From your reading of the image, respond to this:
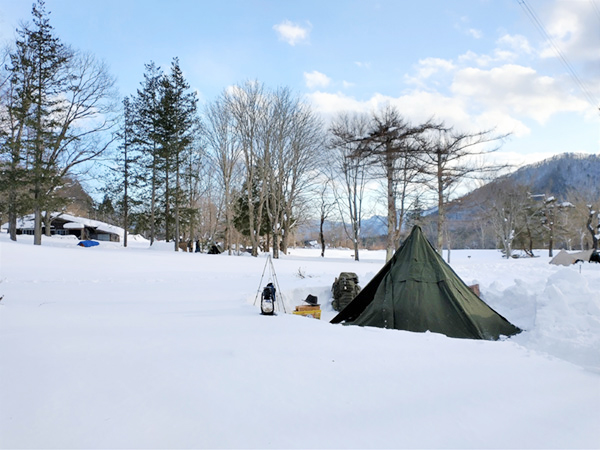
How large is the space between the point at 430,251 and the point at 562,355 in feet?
9.90

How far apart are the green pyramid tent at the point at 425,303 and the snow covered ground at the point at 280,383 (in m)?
1.03

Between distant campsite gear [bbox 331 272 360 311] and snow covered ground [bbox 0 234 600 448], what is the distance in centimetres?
482

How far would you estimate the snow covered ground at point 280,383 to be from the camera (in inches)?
83.4

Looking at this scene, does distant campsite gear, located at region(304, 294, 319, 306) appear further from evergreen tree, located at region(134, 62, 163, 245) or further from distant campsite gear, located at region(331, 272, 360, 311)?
evergreen tree, located at region(134, 62, 163, 245)

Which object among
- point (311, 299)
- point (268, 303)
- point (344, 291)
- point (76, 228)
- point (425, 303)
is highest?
point (76, 228)

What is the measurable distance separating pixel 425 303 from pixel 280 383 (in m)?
4.52

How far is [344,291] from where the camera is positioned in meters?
9.88

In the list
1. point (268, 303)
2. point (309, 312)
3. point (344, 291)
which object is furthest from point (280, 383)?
point (344, 291)

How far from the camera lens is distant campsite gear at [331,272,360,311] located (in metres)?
9.83

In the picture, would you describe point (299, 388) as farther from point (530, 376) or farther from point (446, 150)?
point (446, 150)

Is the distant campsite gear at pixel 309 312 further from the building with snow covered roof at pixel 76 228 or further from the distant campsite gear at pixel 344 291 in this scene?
the building with snow covered roof at pixel 76 228

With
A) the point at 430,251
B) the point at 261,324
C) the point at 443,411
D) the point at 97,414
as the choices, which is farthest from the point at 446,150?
the point at 97,414

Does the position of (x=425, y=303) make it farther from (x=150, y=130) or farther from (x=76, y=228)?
(x=76, y=228)

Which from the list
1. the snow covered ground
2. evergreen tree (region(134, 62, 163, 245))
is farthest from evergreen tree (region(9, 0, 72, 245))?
the snow covered ground
